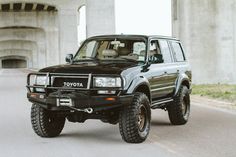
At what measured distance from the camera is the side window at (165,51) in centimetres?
1112

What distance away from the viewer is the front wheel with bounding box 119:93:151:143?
29.4 feet

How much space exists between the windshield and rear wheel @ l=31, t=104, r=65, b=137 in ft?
4.10

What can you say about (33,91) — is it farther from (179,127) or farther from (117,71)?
(179,127)

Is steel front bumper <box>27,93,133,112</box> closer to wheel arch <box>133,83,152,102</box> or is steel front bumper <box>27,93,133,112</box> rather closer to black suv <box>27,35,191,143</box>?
black suv <box>27,35,191,143</box>

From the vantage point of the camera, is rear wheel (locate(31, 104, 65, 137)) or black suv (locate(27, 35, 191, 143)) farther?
rear wheel (locate(31, 104, 65, 137))

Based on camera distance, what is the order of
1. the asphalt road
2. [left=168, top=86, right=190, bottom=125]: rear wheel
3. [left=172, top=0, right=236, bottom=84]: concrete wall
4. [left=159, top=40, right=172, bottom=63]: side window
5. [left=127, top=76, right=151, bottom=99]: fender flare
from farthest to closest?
[left=172, top=0, right=236, bottom=84]: concrete wall
[left=168, top=86, right=190, bottom=125]: rear wheel
[left=159, top=40, right=172, bottom=63]: side window
[left=127, top=76, right=151, bottom=99]: fender flare
the asphalt road

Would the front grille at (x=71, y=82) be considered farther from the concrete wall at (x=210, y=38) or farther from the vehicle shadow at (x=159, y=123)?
the concrete wall at (x=210, y=38)

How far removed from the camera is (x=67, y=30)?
55.8 m

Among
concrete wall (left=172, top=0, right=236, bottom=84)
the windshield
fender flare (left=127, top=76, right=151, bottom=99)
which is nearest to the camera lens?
fender flare (left=127, top=76, right=151, bottom=99)

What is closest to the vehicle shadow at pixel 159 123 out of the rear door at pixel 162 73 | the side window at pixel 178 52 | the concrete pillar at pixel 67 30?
the rear door at pixel 162 73

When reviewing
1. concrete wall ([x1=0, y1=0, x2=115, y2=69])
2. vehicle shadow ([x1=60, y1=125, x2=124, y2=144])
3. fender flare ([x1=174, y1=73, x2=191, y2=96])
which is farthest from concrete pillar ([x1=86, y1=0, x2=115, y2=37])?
concrete wall ([x1=0, y1=0, x2=115, y2=69])

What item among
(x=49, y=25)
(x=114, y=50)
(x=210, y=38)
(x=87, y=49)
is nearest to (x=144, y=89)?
(x=114, y=50)

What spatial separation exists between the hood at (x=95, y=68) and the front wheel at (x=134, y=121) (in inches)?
21.7

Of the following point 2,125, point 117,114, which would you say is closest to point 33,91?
point 117,114
